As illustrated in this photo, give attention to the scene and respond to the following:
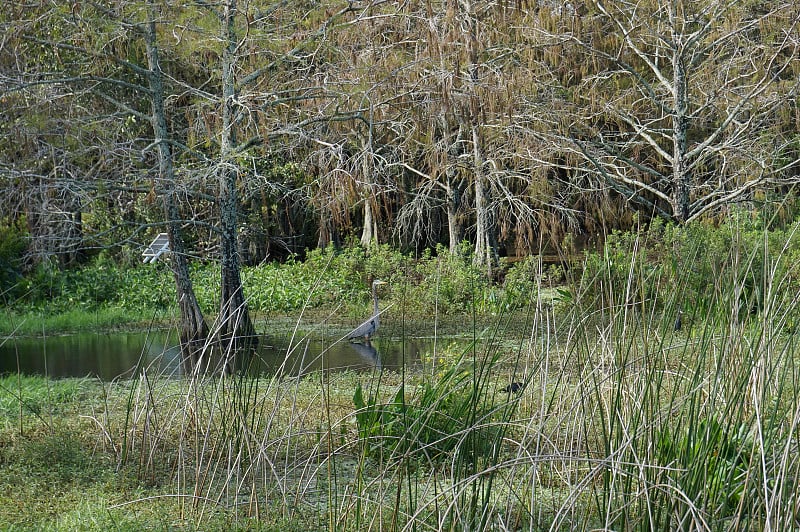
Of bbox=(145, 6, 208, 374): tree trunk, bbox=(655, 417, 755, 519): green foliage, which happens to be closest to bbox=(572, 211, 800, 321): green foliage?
bbox=(655, 417, 755, 519): green foliage

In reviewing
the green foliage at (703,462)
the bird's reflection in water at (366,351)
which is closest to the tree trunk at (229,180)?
the bird's reflection in water at (366,351)

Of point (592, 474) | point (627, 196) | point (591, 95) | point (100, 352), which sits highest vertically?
point (591, 95)

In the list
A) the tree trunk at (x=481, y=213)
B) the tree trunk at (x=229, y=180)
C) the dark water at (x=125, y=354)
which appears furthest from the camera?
the tree trunk at (x=481, y=213)

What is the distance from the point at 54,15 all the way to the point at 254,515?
23.4ft

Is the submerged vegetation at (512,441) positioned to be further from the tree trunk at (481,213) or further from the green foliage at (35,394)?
the tree trunk at (481,213)

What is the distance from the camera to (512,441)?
281 cm

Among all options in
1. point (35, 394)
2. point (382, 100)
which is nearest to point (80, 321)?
point (382, 100)

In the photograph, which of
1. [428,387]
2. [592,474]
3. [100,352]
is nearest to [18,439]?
[428,387]

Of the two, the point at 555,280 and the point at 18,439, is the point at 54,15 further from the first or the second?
the point at 555,280

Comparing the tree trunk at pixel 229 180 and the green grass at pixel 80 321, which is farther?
the green grass at pixel 80 321

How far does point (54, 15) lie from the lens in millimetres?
9312

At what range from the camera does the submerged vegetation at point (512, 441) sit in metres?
2.66

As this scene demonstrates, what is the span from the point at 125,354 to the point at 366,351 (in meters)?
2.35

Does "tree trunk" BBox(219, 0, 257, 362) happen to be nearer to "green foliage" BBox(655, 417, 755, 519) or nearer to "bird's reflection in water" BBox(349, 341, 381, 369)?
"bird's reflection in water" BBox(349, 341, 381, 369)
